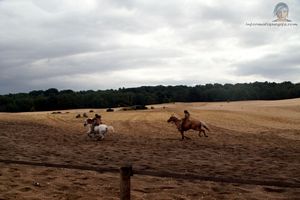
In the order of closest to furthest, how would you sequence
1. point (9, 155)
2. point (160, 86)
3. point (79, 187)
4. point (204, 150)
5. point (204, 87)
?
point (79, 187)
point (9, 155)
point (204, 150)
point (204, 87)
point (160, 86)

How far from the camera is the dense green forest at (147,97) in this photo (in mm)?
92938

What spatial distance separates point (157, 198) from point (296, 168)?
240 inches

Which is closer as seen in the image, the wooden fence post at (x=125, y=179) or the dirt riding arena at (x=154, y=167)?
the wooden fence post at (x=125, y=179)

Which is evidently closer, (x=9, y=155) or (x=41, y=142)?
(x=9, y=155)

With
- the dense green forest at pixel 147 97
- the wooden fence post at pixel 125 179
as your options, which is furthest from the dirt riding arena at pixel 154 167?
the dense green forest at pixel 147 97

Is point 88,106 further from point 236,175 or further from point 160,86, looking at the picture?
point 236,175

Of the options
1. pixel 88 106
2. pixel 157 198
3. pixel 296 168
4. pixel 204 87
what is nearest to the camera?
pixel 157 198

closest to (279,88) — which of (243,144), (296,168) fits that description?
(243,144)

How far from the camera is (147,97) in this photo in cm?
10581

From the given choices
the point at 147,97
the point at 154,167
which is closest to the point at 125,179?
the point at 154,167

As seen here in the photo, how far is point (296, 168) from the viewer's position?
46.1 ft

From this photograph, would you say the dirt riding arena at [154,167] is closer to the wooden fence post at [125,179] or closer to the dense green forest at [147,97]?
the wooden fence post at [125,179]

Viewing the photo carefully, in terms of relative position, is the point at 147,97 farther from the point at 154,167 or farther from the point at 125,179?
the point at 125,179

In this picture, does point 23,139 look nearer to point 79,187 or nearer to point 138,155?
point 138,155
